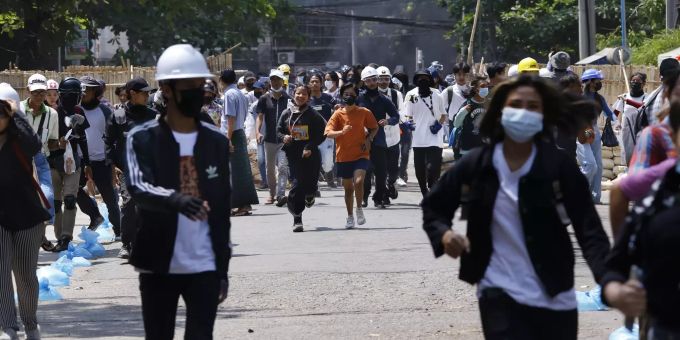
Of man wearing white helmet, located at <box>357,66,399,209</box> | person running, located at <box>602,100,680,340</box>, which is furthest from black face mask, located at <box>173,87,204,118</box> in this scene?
man wearing white helmet, located at <box>357,66,399,209</box>

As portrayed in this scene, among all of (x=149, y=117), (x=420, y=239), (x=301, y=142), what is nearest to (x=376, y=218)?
(x=301, y=142)

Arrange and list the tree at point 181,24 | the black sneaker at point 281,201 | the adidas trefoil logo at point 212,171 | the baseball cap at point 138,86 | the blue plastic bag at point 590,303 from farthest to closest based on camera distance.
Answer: the tree at point 181,24, the black sneaker at point 281,201, the baseball cap at point 138,86, the blue plastic bag at point 590,303, the adidas trefoil logo at point 212,171

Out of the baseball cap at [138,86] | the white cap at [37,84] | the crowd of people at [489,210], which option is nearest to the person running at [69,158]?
the white cap at [37,84]

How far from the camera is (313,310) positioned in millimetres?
10477

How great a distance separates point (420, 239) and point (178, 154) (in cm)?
855

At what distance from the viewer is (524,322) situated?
5664 mm

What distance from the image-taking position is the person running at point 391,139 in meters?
19.0

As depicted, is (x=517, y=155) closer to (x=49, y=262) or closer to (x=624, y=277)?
(x=624, y=277)

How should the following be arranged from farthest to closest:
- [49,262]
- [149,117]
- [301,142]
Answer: [301,142], [49,262], [149,117]

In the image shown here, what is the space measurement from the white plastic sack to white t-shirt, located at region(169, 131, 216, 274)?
14.4 metres

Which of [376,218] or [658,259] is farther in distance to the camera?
[376,218]

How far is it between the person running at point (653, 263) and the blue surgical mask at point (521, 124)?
2.97 ft

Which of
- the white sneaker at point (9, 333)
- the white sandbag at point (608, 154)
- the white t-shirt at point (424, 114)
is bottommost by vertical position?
the white sandbag at point (608, 154)

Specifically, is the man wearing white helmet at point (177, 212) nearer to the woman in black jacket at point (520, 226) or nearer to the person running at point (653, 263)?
the woman in black jacket at point (520, 226)
